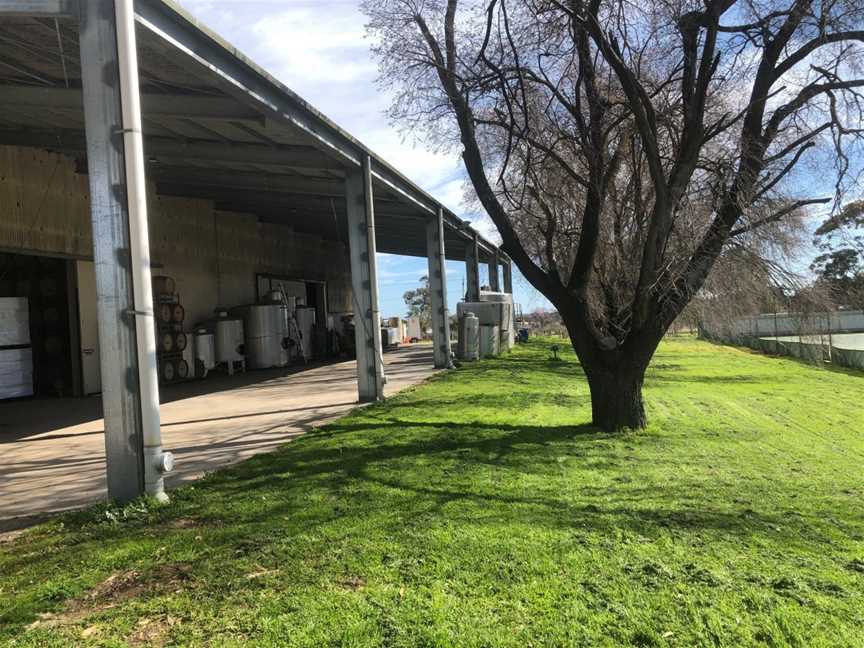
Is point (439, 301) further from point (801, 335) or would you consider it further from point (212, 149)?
point (801, 335)

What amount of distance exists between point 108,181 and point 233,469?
9.90ft

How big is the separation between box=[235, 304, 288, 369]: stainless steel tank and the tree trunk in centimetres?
1332

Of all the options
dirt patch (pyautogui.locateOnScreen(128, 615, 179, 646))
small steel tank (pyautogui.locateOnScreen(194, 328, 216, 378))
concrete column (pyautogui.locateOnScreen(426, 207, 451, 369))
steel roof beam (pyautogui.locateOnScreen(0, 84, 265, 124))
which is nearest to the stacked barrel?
small steel tank (pyautogui.locateOnScreen(194, 328, 216, 378))

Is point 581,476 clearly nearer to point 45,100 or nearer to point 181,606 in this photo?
point 181,606

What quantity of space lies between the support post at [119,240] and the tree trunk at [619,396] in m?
5.85

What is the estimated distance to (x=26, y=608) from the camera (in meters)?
3.40

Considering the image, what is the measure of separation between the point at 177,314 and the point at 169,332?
0.54 m

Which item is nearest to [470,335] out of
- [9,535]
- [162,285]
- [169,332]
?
[169,332]

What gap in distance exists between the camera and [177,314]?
640 inches

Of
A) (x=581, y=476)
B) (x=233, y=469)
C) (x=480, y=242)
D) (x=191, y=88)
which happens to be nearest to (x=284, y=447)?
(x=233, y=469)

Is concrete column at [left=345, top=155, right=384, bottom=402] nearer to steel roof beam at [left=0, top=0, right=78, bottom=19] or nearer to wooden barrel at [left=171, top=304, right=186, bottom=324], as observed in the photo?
steel roof beam at [left=0, top=0, right=78, bottom=19]

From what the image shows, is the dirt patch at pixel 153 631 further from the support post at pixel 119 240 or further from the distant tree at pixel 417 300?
the distant tree at pixel 417 300

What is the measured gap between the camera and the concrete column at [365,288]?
1152 cm

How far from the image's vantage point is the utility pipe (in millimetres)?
5000
